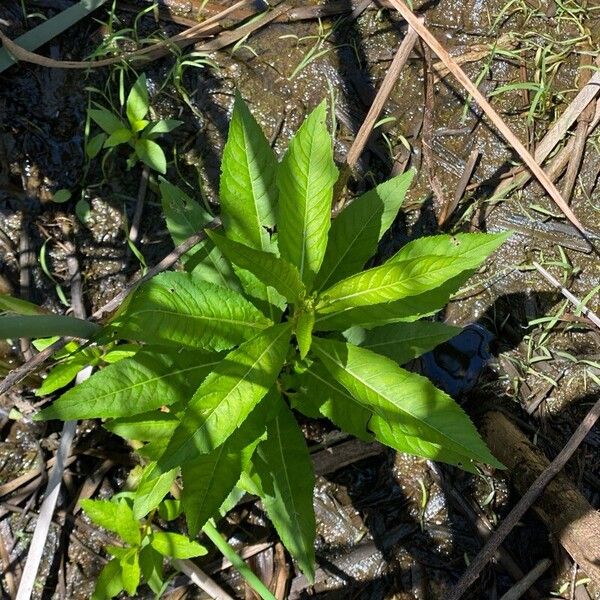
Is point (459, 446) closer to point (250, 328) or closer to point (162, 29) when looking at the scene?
point (250, 328)

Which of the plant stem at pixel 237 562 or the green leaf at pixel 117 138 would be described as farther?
the green leaf at pixel 117 138

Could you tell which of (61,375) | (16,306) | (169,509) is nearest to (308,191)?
(16,306)

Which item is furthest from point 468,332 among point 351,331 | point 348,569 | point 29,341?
point 29,341

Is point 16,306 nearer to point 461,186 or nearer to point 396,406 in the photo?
point 396,406

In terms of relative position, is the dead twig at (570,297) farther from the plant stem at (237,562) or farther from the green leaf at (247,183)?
the plant stem at (237,562)

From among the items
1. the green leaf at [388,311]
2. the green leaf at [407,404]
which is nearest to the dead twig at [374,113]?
the green leaf at [388,311]

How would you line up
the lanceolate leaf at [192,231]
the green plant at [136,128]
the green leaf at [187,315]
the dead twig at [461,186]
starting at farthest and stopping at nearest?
the dead twig at [461,186]
the green plant at [136,128]
the lanceolate leaf at [192,231]
the green leaf at [187,315]

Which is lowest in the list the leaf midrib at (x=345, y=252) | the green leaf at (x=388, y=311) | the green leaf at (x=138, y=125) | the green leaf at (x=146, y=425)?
the green leaf at (x=146, y=425)
